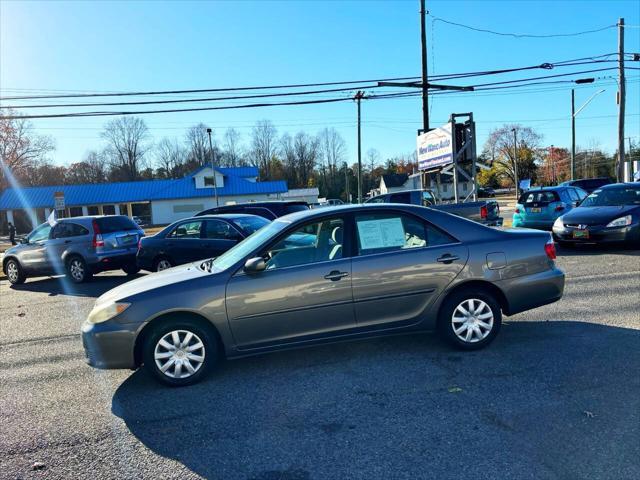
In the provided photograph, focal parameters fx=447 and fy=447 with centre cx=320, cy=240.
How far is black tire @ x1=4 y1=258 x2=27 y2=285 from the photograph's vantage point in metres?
11.7

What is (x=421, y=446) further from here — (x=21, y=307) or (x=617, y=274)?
(x=21, y=307)

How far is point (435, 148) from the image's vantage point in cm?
1694

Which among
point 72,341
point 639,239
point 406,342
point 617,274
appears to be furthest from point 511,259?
point 639,239

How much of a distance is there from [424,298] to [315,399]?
4.90 feet

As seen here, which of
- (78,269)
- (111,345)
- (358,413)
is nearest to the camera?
(358,413)

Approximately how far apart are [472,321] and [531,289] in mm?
751

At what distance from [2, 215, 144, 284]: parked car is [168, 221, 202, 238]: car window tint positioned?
174cm

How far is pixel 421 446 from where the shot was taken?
9.87 ft

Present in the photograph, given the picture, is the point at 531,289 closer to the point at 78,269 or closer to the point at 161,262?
the point at 161,262

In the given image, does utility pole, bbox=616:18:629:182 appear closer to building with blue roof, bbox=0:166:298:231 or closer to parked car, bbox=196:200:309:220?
parked car, bbox=196:200:309:220

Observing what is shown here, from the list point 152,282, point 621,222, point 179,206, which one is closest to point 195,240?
point 152,282

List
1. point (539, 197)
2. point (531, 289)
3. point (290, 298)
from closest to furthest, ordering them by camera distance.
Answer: point (290, 298), point (531, 289), point (539, 197)

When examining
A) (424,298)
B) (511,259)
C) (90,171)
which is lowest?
Answer: (424,298)

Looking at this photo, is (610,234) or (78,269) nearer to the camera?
(610,234)
